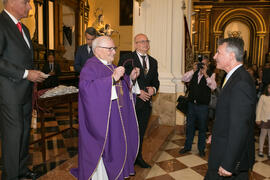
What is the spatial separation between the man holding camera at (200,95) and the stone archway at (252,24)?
38.5 feet

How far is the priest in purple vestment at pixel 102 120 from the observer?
2.18 meters

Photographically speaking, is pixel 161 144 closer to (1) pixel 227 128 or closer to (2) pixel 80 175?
(2) pixel 80 175

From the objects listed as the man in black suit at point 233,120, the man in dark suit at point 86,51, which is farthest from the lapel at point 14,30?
the man in black suit at point 233,120

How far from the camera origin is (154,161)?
3697 millimetres

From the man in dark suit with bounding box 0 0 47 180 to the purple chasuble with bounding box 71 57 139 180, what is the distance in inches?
18.2

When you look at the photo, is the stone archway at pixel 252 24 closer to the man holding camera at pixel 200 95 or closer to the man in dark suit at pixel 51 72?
the man in dark suit at pixel 51 72

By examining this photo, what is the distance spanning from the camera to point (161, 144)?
414 cm

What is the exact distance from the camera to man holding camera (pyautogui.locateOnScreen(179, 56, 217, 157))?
12.5 feet

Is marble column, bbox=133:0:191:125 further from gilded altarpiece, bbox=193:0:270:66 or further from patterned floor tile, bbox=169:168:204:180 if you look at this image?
gilded altarpiece, bbox=193:0:270:66

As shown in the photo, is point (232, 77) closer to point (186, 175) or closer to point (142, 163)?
point (142, 163)

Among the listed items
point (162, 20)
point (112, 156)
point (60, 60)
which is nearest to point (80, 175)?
point (112, 156)

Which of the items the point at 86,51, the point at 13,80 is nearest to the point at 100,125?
the point at 13,80

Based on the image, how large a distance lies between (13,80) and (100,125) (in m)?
0.89

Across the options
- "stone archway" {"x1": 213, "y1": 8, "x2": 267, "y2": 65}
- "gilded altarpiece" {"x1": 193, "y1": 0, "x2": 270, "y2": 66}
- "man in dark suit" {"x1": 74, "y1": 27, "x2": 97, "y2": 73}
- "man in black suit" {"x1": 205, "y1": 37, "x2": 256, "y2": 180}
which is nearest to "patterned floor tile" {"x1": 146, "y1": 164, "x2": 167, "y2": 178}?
"man in black suit" {"x1": 205, "y1": 37, "x2": 256, "y2": 180}
